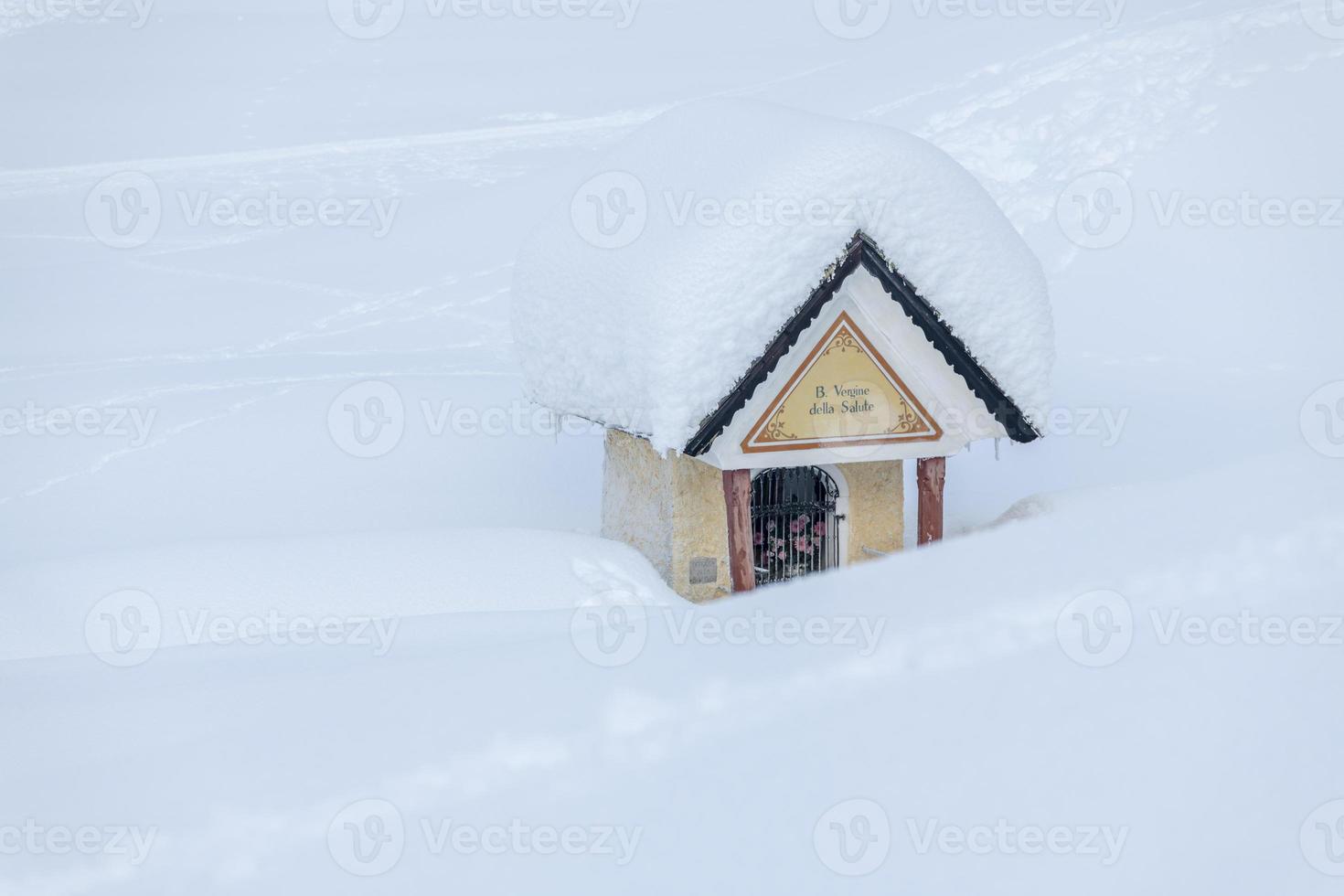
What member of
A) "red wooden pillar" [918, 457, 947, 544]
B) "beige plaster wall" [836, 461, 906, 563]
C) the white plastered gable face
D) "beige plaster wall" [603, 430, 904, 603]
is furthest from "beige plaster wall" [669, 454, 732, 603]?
"red wooden pillar" [918, 457, 947, 544]

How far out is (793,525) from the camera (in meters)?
12.2

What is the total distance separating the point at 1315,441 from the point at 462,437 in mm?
10157

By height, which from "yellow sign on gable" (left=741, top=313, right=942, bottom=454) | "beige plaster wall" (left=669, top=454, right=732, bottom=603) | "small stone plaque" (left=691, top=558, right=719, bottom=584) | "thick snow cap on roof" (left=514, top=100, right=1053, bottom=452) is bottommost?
"small stone plaque" (left=691, top=558, right=719, bottom=584)

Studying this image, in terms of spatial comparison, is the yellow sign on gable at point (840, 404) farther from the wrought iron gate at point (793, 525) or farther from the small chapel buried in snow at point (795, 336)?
the wrought iron gate at point (793, 525)

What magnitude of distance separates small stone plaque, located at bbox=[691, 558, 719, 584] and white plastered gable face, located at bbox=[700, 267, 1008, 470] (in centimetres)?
121

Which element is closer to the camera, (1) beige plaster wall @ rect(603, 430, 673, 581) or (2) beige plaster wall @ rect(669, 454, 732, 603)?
(2) beige plaster wall @ rect(669, 454, 732, 603)

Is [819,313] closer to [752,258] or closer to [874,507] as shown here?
[752,258]

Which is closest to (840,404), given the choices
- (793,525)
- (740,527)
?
(740,527)

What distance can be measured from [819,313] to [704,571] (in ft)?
8.30

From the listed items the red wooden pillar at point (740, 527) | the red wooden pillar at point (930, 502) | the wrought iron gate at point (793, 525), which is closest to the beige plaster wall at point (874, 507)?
the wrought iron gate at point (793, 525)

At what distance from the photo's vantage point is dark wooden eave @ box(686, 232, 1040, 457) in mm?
10195

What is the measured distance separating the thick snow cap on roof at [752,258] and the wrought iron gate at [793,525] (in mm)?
1651

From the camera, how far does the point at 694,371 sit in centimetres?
1022

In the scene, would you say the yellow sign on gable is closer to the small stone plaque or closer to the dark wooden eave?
the dark wooden eave
